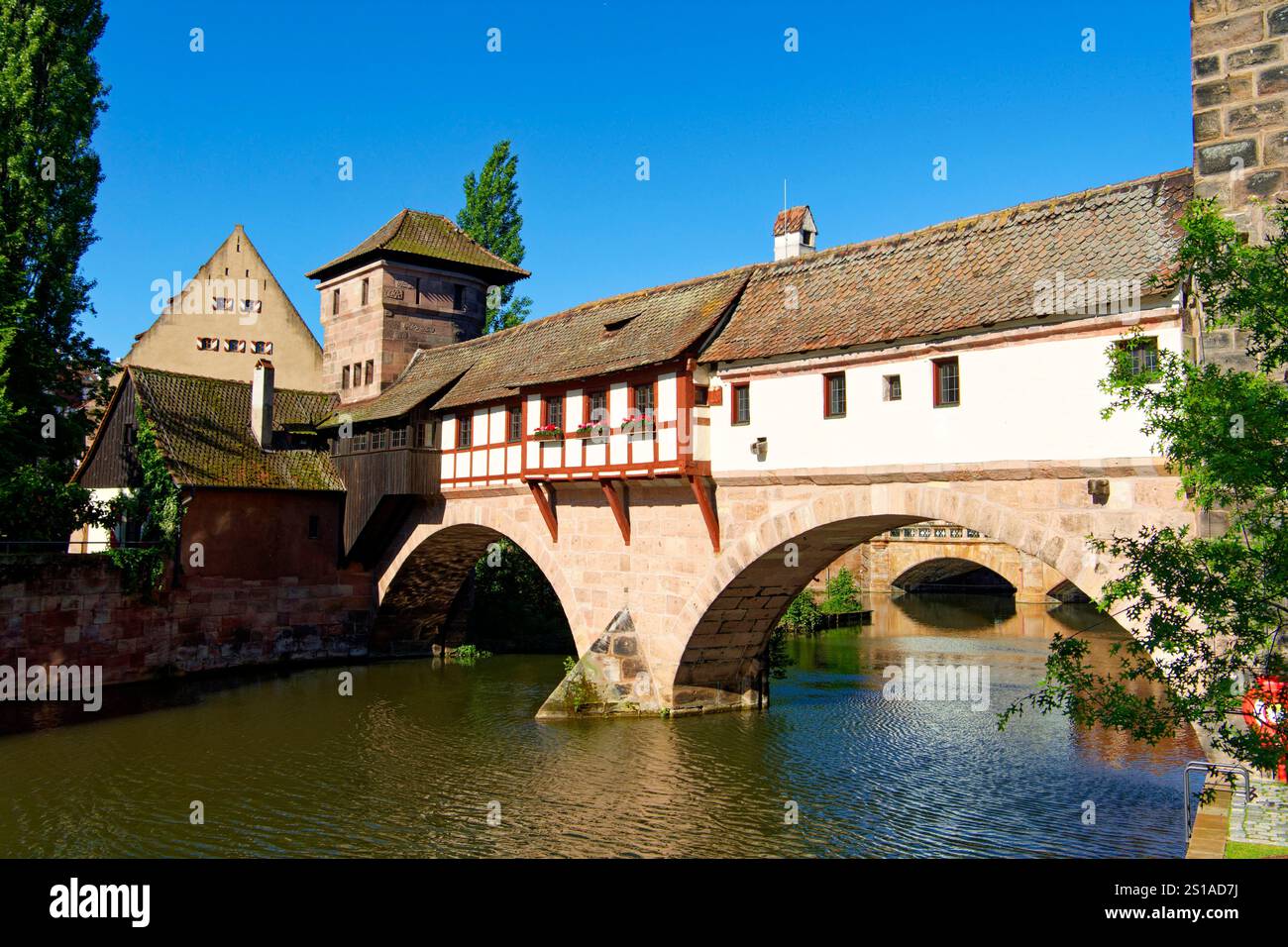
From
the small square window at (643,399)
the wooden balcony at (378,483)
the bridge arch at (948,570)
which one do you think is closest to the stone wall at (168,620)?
the wooden balcony at (378,483)

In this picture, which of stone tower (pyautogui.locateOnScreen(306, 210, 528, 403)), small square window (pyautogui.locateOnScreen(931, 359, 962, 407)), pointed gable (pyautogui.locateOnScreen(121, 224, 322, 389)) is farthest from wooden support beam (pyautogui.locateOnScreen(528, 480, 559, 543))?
pointed gable (pyautogui.locateOnScreen(121, 224, 322, 389))

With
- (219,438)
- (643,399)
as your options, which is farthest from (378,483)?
(643,399)

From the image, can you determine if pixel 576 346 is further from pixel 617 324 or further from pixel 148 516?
pixel 148 516

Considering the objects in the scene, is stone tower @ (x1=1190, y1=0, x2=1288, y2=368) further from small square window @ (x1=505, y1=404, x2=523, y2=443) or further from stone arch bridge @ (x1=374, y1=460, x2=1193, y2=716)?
small square window @ (x1=505, y1=404, x2=523, y2=443)

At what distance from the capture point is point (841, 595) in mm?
43344

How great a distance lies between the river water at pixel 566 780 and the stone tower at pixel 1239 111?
7.34 metres

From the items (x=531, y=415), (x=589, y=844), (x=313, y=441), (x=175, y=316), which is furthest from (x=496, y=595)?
(x=589, y=844)

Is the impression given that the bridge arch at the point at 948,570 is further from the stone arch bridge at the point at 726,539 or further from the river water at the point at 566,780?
the stone arch bridge at the point at 726,539

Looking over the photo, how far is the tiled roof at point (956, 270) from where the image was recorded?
14.5 metres

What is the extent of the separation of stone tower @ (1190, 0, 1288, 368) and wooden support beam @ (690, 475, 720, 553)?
371 inches

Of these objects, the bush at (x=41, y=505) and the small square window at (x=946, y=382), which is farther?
the bush at (x=41, y=505)

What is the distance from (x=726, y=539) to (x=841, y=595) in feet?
83.3

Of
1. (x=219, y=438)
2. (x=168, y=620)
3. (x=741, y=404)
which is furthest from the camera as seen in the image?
(x=219, y=438)
